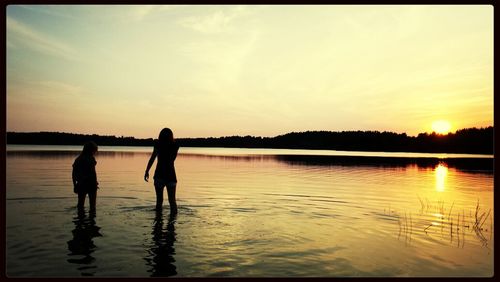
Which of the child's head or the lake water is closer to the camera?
the lake water

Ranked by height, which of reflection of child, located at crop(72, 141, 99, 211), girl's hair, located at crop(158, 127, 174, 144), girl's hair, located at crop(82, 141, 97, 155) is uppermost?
girl's hair, located at crop(158, 127, 174, 144)

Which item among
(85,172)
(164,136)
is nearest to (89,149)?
(85,172)

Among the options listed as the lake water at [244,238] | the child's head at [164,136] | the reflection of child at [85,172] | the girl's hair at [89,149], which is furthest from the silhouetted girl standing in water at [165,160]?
the girl's hair at [89,149]

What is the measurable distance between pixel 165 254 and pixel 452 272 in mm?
6303

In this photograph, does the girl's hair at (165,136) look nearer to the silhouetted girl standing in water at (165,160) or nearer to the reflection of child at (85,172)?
the silhouetted girl standing in water at (165,160)

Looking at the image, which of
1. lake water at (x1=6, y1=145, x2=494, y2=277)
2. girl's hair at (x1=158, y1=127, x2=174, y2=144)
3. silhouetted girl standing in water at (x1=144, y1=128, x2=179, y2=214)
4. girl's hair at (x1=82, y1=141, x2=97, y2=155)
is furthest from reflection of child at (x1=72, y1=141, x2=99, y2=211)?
girl's hair at (x1=158, y1=127, x2=174, y2=144)

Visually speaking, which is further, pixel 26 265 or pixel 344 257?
pixel 344 257

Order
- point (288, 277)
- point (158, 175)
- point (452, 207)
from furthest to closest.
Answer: point (452, 207)
point (158, 175)
point (288, 277)

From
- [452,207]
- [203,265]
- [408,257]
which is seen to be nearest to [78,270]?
[203,265]

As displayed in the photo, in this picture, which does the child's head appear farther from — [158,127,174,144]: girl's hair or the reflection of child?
the reflection of child

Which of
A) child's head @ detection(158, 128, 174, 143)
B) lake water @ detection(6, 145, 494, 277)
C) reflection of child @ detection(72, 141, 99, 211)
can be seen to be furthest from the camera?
reflection of child @ detection(72, 141, 99, 211)

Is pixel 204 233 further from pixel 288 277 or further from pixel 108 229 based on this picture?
pixel 288 277
